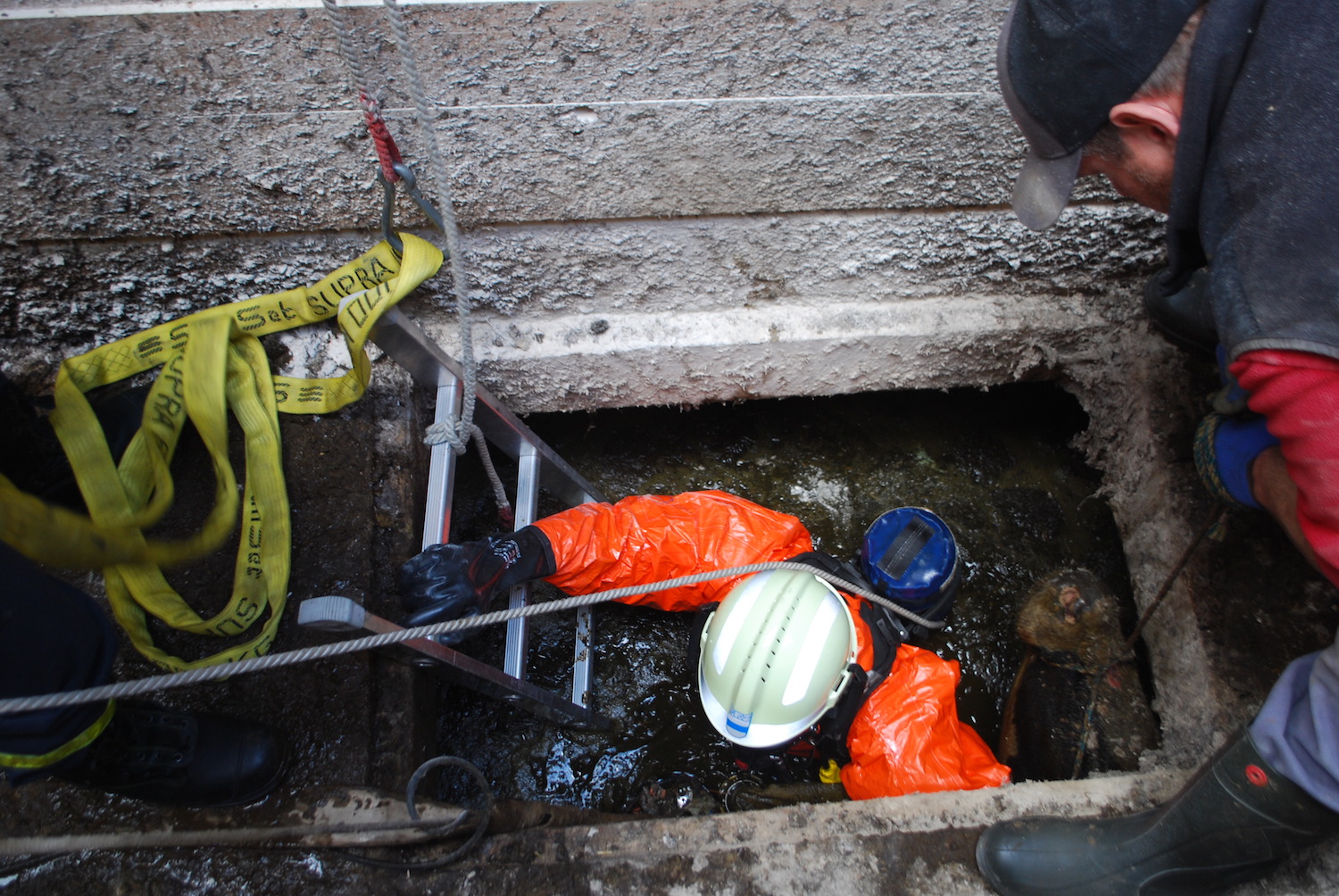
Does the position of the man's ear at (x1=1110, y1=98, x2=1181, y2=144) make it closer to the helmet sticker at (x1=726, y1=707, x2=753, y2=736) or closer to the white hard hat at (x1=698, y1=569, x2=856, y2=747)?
the white hard hat at (x1=698, y1=569, x2=856, y2=747)

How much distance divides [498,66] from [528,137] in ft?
0.56

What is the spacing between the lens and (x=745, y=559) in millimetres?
2100

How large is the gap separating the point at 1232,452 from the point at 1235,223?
0.87 meters

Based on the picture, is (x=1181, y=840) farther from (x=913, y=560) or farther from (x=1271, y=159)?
(x=1271, y=159)

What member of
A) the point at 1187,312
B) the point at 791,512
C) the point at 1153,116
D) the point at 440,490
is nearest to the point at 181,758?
the point at 440,490

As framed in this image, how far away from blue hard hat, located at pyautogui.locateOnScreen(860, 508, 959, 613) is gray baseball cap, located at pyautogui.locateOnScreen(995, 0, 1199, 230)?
3.52 ft

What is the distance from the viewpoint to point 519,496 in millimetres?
2193

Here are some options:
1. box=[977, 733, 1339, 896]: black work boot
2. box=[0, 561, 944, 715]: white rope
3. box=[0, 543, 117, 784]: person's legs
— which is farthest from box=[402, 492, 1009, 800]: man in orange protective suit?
box=[0, 543, 117, 784]: person's legs

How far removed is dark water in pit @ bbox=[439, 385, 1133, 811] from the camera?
7.46 ft

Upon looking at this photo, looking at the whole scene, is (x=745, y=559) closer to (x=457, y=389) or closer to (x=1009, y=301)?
(x=457, y=389)

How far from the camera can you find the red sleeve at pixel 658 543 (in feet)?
6.75

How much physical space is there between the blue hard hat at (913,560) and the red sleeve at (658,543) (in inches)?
10.9

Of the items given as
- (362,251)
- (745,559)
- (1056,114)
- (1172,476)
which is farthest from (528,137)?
(1172,476)

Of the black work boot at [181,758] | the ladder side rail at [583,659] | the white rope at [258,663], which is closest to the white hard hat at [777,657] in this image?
the white rope at [258,663]
